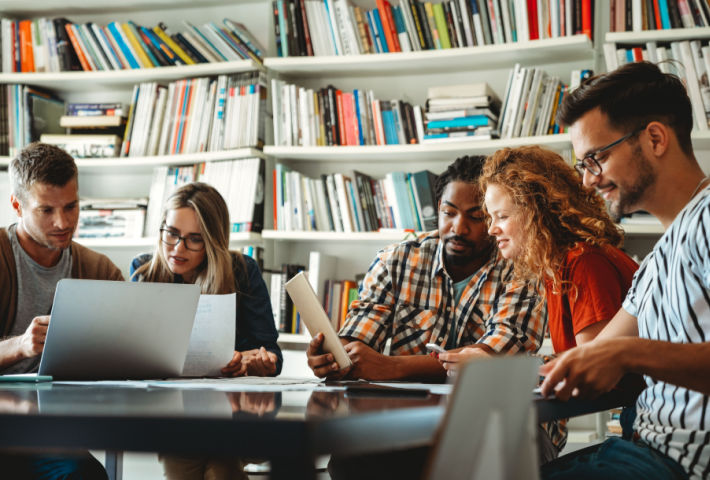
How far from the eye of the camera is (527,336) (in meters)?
Result: 1.85

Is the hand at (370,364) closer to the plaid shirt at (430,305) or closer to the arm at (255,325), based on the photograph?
the plaid shirt at (430,305)

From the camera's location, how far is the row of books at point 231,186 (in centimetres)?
302

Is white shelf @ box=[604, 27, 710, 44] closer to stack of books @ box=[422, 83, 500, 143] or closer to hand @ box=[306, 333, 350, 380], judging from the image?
stack of books @ box=[422, 83, 500, 143]

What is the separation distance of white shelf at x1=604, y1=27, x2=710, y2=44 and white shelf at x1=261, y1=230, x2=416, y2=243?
1.07m

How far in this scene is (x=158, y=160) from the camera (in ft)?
10.4

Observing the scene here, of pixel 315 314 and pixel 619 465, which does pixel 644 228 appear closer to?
pixel 315 314

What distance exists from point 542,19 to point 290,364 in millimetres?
1741

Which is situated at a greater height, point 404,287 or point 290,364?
point 404,287

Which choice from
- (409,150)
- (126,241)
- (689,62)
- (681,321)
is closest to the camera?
(681,321)

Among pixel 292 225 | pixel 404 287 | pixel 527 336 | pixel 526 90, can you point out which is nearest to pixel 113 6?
pixel 292 225

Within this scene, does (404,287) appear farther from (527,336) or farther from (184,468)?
(184,468)

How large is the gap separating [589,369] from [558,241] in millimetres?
758

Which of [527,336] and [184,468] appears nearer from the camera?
[527,336]

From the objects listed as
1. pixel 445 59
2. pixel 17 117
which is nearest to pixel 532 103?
pixel 445 59
